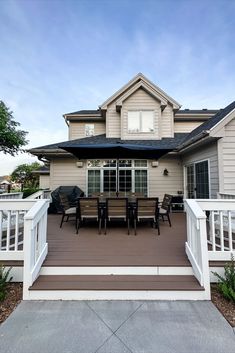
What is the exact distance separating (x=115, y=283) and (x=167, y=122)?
360 inches

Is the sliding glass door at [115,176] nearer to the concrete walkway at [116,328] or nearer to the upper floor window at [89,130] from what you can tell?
the upper floor window at [89,130]

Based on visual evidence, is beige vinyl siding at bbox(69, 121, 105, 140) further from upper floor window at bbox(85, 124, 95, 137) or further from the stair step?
the stair step

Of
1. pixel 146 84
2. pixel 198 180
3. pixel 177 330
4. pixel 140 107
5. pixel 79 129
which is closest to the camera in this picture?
pixel 177 330

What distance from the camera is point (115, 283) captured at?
2.97 meters

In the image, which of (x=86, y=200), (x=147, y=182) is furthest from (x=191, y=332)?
(x=147, y=182)

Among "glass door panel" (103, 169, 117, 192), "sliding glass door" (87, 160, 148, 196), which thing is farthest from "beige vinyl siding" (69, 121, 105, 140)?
"glass door panel" (103, 169, 117, 192)

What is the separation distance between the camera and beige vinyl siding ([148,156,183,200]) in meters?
9.24

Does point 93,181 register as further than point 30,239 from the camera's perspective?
Yes

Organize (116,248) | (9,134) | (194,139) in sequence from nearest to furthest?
1. (116,248)
2. (194,139)
3. (9,134)

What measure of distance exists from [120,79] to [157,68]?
2.62m

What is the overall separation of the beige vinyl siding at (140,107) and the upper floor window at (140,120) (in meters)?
0.16

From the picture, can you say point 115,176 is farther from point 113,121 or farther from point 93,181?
point 113,121

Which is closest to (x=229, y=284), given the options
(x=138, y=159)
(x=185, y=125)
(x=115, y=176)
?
(x=138, y=159)

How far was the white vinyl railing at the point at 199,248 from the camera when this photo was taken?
9.46ft
